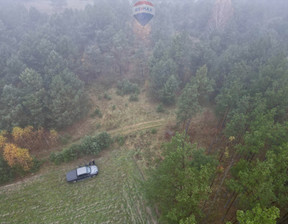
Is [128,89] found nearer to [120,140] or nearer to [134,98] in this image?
[134,98]

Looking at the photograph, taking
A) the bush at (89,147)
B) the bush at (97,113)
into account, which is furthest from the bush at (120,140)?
the bush at (97,113)

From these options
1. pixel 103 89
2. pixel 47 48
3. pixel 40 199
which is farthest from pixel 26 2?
pixel 40 199

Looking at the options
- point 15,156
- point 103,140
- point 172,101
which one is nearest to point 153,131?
point 103,140

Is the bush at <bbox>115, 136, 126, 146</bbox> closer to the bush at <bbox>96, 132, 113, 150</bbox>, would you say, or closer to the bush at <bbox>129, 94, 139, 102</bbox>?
the bush at <bbox>96, 132, 113, 150</bbox>

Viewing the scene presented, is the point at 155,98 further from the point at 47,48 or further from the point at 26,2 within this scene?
the point at 26,2

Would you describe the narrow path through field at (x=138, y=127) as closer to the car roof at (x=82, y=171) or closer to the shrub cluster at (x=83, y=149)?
the shrub cluster at (x=83, y=149)

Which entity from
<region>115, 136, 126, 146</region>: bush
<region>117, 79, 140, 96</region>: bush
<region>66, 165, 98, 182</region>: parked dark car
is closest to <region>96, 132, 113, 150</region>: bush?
<region>115, 136, 126, 146</region>: bush
